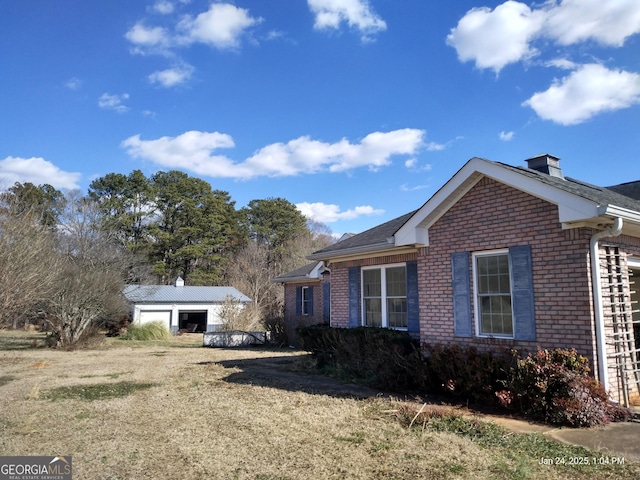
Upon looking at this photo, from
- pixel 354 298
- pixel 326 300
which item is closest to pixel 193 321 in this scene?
pixel 326 300

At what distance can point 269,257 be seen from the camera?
155 feet

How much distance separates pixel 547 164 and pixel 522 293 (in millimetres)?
4208

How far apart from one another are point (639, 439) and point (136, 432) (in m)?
6.67

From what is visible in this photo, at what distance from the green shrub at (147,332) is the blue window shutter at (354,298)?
18.8 m

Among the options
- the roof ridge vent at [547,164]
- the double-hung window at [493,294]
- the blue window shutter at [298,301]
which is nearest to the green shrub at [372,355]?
the double-hung window at [493,294]

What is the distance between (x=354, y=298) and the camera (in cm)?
1177

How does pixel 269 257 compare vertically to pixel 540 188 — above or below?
above

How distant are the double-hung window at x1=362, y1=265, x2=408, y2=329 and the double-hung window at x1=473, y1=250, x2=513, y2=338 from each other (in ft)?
7.85

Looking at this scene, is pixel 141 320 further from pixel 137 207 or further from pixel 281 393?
pixel 281 393

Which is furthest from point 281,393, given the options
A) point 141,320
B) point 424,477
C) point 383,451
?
point 141,320

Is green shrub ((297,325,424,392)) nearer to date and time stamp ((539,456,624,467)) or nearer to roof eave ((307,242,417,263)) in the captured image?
roof eave ((307,242,417,263))

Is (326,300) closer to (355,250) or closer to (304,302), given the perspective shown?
(304,302)

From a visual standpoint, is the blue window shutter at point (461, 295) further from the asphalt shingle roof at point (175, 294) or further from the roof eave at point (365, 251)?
the asphalt shingle roof at point (175, 294)

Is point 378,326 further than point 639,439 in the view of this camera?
Yes
